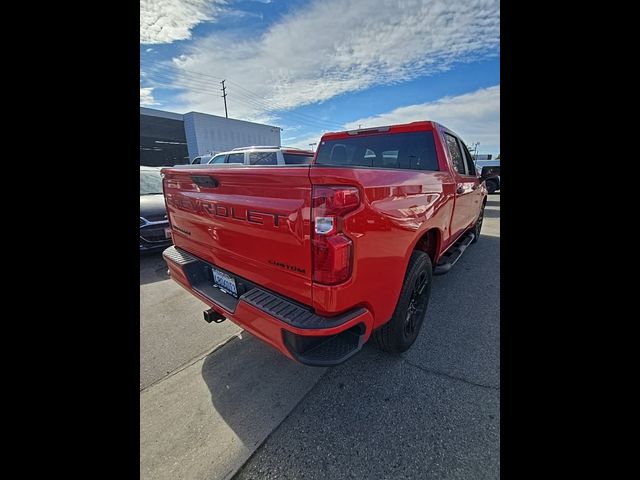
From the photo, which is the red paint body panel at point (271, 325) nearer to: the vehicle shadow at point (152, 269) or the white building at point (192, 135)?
the vehicle shadow at point (152, 269)

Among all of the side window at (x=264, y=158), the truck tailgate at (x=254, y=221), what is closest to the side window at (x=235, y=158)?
the side window at (x=264, y=158)

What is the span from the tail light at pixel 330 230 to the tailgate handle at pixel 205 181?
3.08 feet

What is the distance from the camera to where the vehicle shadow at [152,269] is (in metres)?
4.78

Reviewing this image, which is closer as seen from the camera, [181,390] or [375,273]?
[375,273]

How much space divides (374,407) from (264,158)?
813 centimetres

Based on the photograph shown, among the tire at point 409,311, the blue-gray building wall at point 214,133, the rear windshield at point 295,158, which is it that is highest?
the blue-gray building wall at point 214,133

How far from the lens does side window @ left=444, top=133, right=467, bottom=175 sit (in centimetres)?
351
